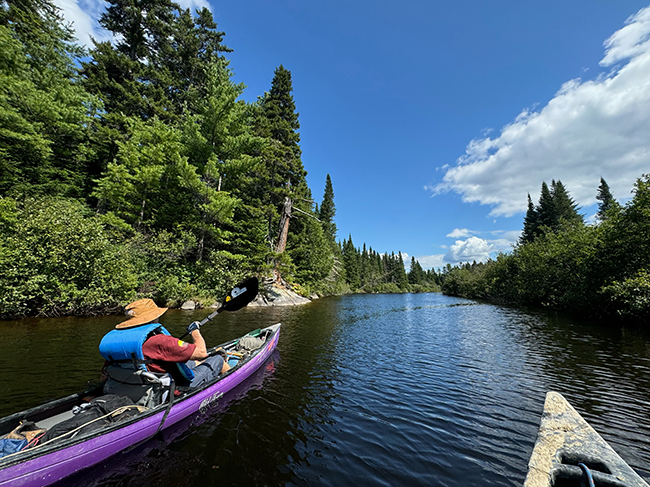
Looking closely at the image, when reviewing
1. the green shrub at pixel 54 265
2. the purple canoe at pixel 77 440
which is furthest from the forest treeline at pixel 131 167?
the purple canoe at pixel 77 440

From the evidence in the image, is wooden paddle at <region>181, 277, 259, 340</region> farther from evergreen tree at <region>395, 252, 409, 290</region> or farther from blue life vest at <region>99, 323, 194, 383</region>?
evergreen tree at <region>395, 252, 409, 290</region>

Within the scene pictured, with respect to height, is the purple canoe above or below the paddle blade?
below

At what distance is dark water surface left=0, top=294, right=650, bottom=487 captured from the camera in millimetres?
3818

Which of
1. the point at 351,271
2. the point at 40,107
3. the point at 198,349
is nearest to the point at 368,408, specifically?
the point at 198,349

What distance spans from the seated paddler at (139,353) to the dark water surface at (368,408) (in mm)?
1028

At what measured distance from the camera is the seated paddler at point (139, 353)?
4.23 metres

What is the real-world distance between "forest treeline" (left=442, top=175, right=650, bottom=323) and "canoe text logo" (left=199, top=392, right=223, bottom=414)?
825 inches

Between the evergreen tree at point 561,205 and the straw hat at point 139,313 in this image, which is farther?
the evergreen tree at point 561,205

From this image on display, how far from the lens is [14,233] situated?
1216cm

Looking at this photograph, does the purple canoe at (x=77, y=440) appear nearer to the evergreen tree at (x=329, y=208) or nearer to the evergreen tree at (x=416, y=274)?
the evergreen tree at (x=329, y=208)

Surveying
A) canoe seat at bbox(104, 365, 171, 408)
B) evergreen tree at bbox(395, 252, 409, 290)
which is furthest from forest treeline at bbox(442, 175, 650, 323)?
evergreen tree at bbox(395, 252, 409, 290)

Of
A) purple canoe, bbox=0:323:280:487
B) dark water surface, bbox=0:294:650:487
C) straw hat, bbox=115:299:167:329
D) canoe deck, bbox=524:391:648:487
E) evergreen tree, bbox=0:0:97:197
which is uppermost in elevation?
evergreen tree, bbox=0:0:97:197

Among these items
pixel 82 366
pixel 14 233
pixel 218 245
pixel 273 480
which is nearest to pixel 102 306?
pixel 14 233

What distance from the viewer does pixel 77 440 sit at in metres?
3.42
